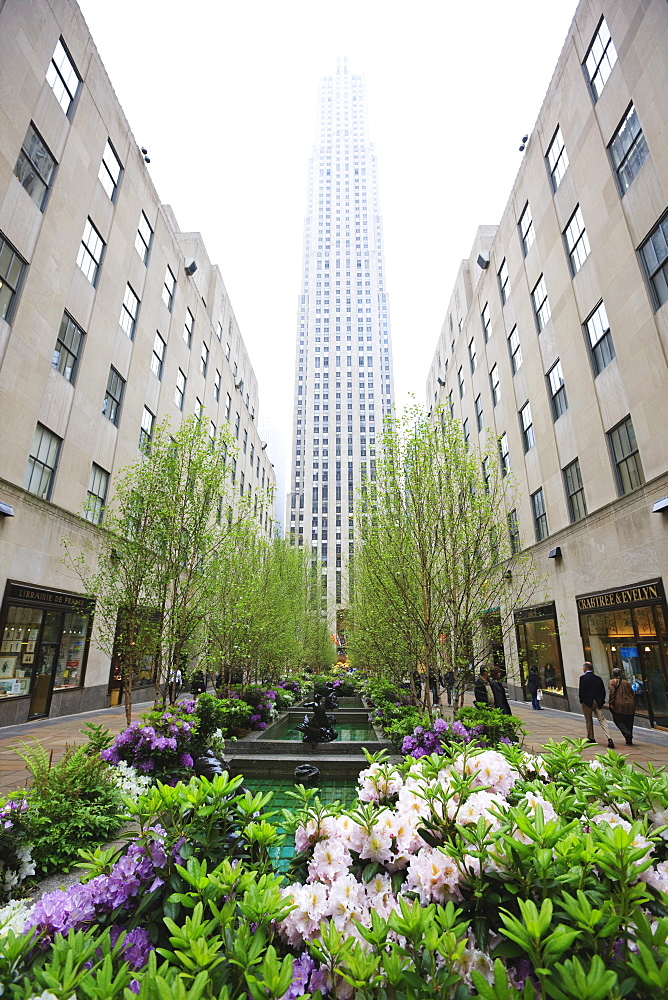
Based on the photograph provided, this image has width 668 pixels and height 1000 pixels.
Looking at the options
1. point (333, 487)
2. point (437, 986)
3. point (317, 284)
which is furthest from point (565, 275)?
point (317, 284)

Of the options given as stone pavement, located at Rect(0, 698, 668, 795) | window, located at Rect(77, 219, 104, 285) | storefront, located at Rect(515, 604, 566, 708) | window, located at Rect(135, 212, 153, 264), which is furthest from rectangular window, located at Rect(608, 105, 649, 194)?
window, located at Rect(135, 212, 153, 264)

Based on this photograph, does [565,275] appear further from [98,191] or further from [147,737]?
[147,737]

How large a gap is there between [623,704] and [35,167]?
75.3 feet

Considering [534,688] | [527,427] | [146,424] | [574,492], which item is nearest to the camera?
[574,492]

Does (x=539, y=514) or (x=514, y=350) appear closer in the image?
(x=539, y=514)

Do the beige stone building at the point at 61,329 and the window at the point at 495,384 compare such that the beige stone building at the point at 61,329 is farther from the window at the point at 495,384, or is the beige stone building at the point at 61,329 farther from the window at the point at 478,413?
the window at the point at 478,413

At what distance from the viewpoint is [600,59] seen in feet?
55.6

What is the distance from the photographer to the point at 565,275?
19797mm

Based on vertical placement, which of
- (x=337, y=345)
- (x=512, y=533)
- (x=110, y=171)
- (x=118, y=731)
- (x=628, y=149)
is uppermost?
(x=337, y=345)

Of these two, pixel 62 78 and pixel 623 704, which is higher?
pixel 62 78

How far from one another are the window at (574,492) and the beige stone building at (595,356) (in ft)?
0.27

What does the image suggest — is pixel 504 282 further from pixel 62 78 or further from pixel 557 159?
pixel 62 78

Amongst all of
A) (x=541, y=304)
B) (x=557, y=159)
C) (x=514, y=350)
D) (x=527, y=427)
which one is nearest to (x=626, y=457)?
(x=527, y=427)

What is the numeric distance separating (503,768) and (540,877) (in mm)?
910
